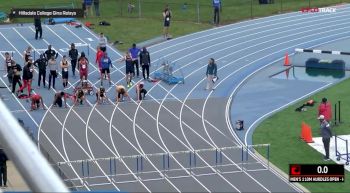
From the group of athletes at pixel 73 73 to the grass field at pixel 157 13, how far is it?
470 cm

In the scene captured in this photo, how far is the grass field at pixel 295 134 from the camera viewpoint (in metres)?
20.8

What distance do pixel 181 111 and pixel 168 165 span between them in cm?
560

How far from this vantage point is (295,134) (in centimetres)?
2409

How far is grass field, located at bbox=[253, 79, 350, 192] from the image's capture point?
68.4 feet

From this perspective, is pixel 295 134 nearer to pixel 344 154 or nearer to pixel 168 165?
pixel 344 154

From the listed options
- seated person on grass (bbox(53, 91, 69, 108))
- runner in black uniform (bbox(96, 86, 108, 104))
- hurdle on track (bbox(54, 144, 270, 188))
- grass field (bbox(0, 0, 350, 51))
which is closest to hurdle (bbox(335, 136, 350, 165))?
hurdle on track (bbox(54, 144, 270, 188))

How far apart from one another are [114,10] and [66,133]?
20.5 metres

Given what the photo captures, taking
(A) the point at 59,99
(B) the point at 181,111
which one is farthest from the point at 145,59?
(A) the point at 59,99

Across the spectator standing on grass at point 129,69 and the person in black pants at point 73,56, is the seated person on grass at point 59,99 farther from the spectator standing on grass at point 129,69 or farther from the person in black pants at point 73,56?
the person in black pants at point 73,56

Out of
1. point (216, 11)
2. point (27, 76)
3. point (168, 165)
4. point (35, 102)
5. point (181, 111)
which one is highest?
point (216, 11)

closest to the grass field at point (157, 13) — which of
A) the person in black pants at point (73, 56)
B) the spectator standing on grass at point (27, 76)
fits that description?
the person in black pants at point (73, 56)

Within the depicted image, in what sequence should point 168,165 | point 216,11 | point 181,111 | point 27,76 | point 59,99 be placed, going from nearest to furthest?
1. point 168,165
2. point 181,111
3. point 59,99
4. point 27,76
5. point 216,11

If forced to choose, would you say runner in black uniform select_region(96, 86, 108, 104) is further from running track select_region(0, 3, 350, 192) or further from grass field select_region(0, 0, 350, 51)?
grass field select_region(0, 0, 350, 51)

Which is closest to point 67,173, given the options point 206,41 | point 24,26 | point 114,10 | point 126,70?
point 126,70
